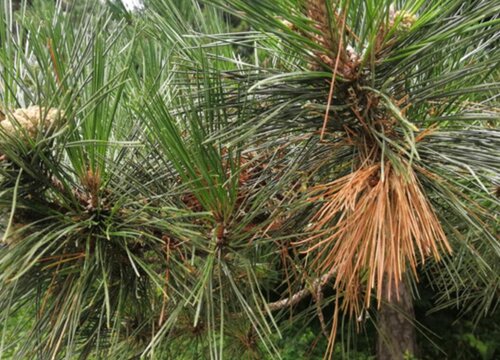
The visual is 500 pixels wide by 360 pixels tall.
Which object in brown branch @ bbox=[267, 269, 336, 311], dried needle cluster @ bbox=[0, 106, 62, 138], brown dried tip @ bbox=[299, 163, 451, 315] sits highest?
dried needle cluster @ bbox=[0, 106, 62, 138]

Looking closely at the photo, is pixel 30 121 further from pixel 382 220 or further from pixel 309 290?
pixel 309 290

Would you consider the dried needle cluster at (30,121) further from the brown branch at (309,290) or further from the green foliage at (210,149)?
the brown branch at (309,290)

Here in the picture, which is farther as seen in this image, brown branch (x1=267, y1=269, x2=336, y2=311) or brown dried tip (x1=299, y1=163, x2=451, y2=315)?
brown branch (x1=267, y1=269, x2=336, y2=311)

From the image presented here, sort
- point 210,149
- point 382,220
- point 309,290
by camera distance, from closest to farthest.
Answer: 1. point 382,220
2. point 210,149
3. point 309,290

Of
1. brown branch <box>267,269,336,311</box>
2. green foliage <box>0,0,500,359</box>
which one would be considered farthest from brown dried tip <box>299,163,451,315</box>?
brown branch <box>267,269,336,311</box>

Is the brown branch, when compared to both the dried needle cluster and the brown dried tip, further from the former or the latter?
the dried needle cluster

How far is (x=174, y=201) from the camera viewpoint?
0.57 metres

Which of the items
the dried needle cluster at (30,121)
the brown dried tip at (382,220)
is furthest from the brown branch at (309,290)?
the dried needle cluster at (30,121)

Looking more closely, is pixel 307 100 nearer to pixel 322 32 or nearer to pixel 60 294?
pixel 322 32

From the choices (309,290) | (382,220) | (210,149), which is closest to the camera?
(382,220)

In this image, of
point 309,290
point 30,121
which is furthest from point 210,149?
point 309,290

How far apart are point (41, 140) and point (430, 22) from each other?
33 cm

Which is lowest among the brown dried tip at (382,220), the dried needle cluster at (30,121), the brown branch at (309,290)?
the brown branch at (309,290)

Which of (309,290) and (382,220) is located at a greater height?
(382,220)
